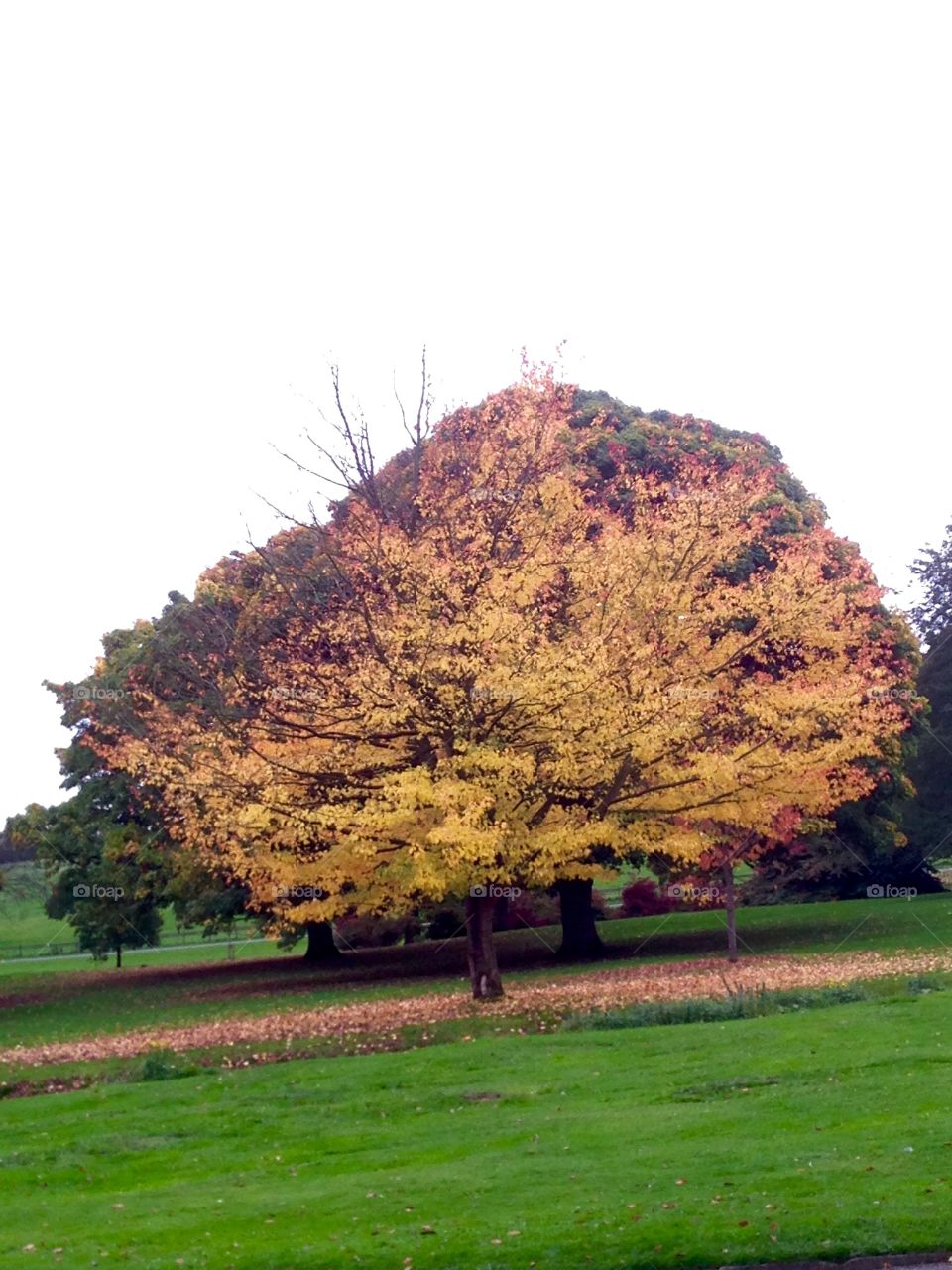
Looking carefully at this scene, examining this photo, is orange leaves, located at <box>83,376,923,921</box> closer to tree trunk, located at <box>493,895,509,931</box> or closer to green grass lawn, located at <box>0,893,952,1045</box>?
green grass lawn, located at <box>0,893,952,1045</box>

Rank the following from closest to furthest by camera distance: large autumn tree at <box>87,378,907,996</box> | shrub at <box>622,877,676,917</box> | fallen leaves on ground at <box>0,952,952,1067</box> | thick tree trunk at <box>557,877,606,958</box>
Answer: large autumn tree at <box>87,378,907,996</box> → fallen leaves on ground at <box>0,952,952,1067</box> → thick tree trunk at <box>557,877,606,958</box> → shrub at <box>622,877,676,917</box>

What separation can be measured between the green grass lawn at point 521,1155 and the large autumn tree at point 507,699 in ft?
13.5

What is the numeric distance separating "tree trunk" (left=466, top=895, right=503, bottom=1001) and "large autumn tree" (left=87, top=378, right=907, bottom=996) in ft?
0.11

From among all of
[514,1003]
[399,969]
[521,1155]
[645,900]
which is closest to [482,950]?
[514,1003]

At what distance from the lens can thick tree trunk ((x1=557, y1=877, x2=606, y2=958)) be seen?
32.8 meters

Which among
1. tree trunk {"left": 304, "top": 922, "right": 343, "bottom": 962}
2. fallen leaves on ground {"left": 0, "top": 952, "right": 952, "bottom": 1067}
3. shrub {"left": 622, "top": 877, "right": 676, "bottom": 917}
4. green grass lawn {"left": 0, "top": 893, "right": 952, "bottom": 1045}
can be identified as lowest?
fallen leaves on ground {"left": 0, "top": 952, "right": 952, "bottom": 1067}

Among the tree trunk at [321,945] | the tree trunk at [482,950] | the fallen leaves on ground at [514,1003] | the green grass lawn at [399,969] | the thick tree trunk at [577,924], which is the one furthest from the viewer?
the tree trunk at [321,945]

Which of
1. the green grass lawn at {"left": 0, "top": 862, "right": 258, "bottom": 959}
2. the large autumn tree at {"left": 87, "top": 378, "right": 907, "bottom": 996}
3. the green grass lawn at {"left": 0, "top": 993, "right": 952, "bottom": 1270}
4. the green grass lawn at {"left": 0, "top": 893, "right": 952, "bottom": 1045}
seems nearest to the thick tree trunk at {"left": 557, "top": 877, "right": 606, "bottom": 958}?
the green grass lawn at {"left": 0, "top": 893, "right": 952, "bottom": 1045}

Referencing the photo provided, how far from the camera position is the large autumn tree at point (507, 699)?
1958 cm

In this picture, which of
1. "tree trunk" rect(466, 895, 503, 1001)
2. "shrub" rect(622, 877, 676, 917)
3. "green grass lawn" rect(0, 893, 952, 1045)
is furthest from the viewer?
"shrub" rect(622, 877, 676, 917)

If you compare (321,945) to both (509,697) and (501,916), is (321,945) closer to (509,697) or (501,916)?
(501,916)

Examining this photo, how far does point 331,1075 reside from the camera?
15.7 meters

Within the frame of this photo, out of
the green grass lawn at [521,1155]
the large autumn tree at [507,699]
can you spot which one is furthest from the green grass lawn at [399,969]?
the green grass lawn at [521,1155]

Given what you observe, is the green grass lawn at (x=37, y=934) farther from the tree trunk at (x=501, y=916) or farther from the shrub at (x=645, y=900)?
the shrub at (x=645, y=900)
